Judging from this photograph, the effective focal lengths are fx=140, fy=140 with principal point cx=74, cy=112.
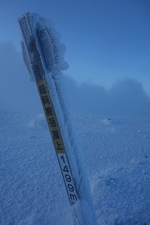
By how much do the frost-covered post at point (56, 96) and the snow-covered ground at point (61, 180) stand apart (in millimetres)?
1089

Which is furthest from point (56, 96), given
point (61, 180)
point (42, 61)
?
point (61, 180)

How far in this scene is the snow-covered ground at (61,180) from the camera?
238 centimetres

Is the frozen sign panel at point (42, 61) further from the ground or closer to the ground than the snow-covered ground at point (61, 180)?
further from the ground

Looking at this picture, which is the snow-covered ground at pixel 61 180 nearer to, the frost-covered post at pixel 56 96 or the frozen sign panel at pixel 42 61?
the frost-covered post at pixel 56 96

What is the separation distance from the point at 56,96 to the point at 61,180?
2.55 m

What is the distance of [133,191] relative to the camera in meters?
2.85

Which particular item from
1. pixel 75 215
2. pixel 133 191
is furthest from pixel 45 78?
pixel 133 191

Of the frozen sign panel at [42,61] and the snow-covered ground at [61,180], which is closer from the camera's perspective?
the frozen sign panel at [42,61]

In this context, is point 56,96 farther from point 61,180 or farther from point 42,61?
point 61,180

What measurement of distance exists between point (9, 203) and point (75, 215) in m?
1.70

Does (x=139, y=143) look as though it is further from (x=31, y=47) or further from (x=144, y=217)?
(x=31, y=47)

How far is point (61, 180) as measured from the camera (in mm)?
3285

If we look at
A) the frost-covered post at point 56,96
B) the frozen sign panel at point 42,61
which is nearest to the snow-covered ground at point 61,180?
the frost-covered post at point 56,96

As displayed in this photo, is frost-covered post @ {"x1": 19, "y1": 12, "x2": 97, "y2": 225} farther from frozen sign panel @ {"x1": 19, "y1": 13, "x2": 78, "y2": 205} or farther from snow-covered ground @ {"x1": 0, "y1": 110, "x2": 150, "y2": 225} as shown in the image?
snow-covered ground @ {"x1": 0, "y1": 110, "x2": 150, "y2": 225}
